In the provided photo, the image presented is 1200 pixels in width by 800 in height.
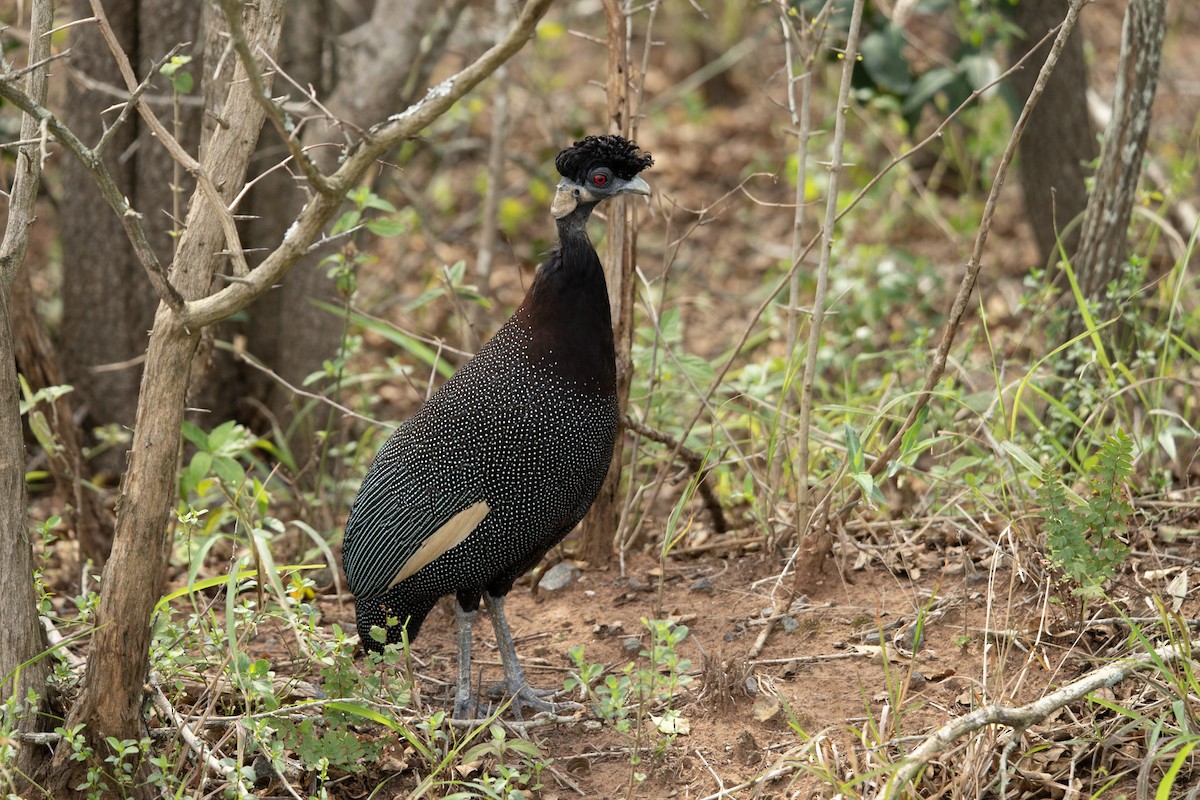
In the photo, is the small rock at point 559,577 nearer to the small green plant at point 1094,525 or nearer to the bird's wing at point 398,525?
the bird's wing at point 398,525

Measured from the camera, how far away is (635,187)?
3582 mm

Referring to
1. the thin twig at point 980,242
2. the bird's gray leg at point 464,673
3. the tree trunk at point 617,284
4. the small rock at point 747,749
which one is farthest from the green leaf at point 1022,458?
the bird's gray leg at point 464,673

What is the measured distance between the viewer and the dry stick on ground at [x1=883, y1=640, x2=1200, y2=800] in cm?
268

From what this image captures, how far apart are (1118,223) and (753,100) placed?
5914 millimetres

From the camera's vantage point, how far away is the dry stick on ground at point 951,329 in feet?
10.5

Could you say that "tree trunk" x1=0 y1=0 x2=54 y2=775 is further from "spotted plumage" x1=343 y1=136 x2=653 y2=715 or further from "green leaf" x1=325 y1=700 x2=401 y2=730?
"spotted plumage" x1=343 y1=136 x2=653 y2=715

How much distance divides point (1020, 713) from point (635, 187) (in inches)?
69.5

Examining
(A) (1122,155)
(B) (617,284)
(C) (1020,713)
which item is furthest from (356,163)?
(A) (1122,155)

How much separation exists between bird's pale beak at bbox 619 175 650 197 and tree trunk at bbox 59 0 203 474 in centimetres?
236

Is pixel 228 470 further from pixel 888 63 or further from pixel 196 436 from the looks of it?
pixel 888 63

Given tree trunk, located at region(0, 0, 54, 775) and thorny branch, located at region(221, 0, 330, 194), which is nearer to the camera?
thorny branch, located at region(221, 0, 330, 194)

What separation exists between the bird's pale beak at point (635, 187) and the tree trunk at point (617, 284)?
1.23 feet

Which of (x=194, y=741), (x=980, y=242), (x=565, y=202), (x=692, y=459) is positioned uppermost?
(x=565, y=202)

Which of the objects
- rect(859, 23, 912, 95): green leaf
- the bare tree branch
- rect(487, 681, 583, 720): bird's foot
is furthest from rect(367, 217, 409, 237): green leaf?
rect(859, 23, 912, 95): green leaf
